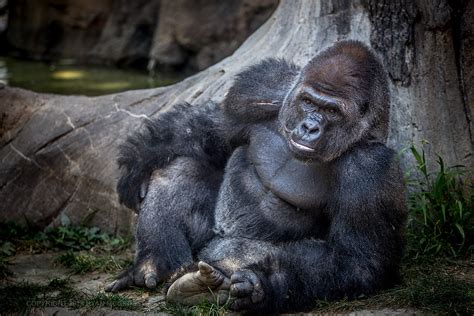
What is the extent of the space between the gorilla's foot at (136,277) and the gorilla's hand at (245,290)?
2.79ft

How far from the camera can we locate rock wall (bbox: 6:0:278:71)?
13.3 m

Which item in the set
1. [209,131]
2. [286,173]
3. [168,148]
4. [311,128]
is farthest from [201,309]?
[209,131]

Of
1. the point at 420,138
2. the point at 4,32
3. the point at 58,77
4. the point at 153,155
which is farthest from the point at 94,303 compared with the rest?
the point at 4,32

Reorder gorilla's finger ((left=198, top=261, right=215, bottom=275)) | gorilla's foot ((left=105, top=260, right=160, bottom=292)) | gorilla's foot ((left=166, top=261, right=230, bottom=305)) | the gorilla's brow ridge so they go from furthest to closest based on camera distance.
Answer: gorilla's foot ((left=105, top=260, right=160, bottom=292))
the gorilla's brow ridge
gorilla's foot ((left=166, top=261, right=230, bottom=305))
gorilla's finger ((left=198, top=261, right=215, bottom=275))

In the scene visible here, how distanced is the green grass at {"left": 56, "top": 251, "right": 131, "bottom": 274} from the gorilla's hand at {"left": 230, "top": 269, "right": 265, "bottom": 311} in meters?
1.66

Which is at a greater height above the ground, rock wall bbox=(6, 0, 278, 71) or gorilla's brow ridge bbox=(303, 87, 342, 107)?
gorilla's brow ridge bbox=(303, 87, 342, 107)

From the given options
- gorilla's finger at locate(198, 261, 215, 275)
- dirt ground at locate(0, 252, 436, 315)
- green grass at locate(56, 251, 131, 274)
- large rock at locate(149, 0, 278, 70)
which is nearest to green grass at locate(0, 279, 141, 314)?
dirt ground at locate(0, 252, 436, 315)

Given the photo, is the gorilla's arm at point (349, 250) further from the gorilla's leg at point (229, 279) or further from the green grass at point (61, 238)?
the green grass at point (61, 238)

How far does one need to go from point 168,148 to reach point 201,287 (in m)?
1.30

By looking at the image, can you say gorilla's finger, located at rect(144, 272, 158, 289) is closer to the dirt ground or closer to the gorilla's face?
the dirt ground

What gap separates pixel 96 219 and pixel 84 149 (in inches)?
24.4

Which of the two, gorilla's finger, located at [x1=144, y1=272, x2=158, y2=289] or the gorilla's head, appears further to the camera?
gorilla's finger, located at [x1=144, y1=272, x2=158, y2=289]

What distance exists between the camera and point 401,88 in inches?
258

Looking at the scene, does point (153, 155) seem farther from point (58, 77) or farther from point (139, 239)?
point (58, 77)
